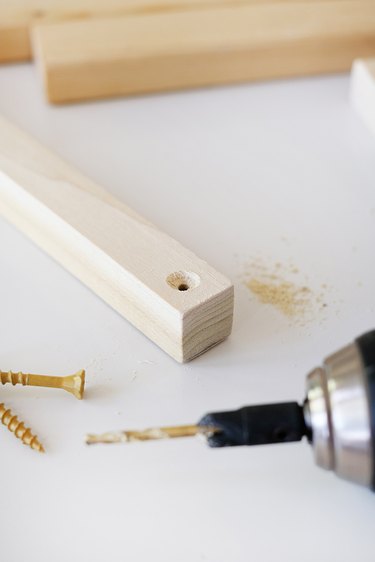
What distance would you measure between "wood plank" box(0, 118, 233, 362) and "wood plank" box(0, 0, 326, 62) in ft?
1.17

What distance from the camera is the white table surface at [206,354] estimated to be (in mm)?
748

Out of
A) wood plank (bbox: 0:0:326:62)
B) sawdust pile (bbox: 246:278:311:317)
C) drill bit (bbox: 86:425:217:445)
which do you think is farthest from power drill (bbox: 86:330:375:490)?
wood plank (bbox: 0:0:326:62)

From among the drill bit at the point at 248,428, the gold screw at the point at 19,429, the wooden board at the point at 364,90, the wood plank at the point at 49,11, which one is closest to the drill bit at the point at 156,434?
the drill bit at the point at 248,428

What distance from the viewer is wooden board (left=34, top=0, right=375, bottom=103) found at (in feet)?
4.17

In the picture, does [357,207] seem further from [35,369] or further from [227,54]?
[35,369]

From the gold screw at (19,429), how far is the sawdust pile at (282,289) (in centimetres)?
31

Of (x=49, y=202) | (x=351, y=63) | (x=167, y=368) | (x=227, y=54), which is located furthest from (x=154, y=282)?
(x=351, y=63)

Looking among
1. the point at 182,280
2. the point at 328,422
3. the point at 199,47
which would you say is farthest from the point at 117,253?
the point at 199,47

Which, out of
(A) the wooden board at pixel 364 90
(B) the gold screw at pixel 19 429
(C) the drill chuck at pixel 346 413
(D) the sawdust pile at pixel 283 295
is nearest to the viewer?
(C) the drill chuck at pixel 346 413

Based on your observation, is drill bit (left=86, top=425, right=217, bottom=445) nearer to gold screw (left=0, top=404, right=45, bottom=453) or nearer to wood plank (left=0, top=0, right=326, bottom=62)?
gold screw (left=0, top=404, right=45, bottom=453)

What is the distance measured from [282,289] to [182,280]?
149 millimetres

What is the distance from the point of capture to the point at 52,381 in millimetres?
848

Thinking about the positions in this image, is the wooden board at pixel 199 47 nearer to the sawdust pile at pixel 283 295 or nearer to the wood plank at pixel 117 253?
the wood plank at pixel 117 253

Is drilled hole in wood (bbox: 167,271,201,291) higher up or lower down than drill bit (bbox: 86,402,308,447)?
higher up
